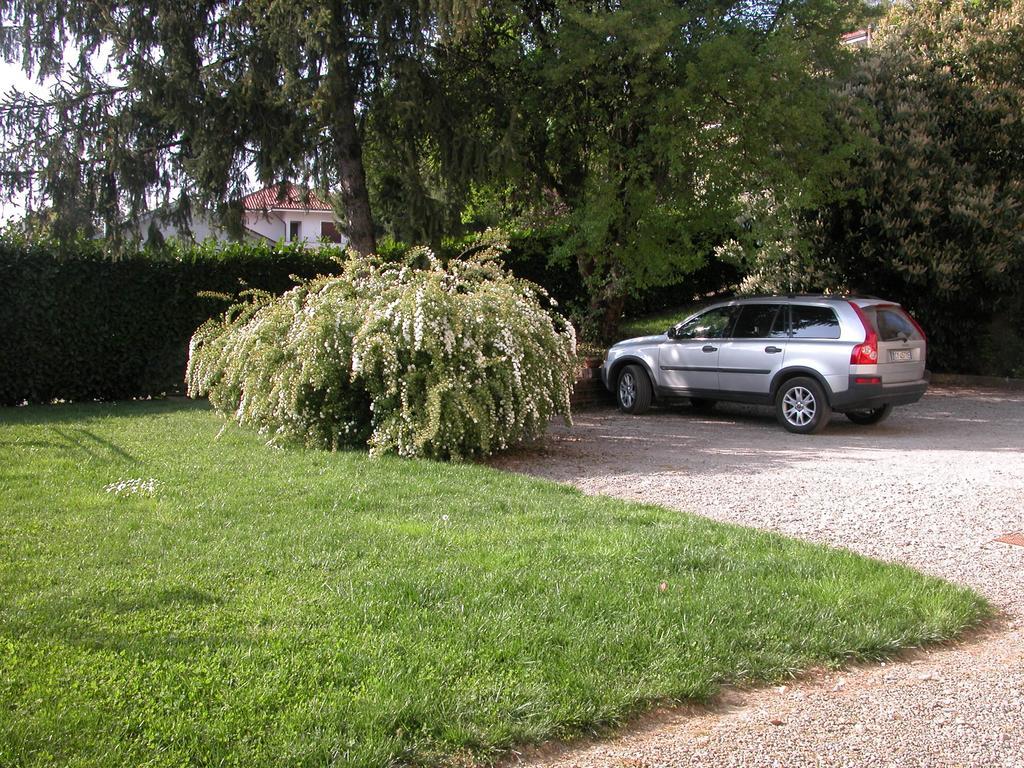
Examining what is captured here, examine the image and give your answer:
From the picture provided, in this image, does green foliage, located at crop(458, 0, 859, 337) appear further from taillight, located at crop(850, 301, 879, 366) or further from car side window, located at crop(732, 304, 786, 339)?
taillight, located at crop(850, 301, 879, 366)

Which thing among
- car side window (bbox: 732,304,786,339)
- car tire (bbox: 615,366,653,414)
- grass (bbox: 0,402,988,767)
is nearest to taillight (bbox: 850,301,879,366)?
car side window (bbox: 732,304,786,339)

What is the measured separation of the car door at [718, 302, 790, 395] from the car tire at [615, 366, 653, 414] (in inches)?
55.6

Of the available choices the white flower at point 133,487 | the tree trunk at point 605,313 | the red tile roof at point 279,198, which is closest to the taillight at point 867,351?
the tree trunk at point 605,313

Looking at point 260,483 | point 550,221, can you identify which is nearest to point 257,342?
point 260,483

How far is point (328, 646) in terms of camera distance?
4.36 meters

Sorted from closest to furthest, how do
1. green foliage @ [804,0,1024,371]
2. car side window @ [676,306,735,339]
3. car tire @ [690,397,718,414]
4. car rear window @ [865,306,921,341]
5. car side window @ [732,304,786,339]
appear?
car rear window @ [865,306,921,341]
car side window @ [732,304,786,339]
car side window @ [676,306,735,339]
car tire @ [690,397,718,414]
green foliage @ [804,0,1024,371]

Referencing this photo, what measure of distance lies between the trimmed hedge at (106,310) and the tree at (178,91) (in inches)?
44.2

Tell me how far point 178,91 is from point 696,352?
822 cm

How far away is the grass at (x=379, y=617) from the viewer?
369cm

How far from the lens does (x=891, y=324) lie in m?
12.5

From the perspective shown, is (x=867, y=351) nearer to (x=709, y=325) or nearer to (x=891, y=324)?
(x=891, y=324)

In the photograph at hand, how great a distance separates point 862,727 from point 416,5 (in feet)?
39.9

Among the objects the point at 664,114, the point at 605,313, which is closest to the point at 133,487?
the point at 664,114

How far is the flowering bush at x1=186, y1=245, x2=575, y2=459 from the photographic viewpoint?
9672 millimetres
